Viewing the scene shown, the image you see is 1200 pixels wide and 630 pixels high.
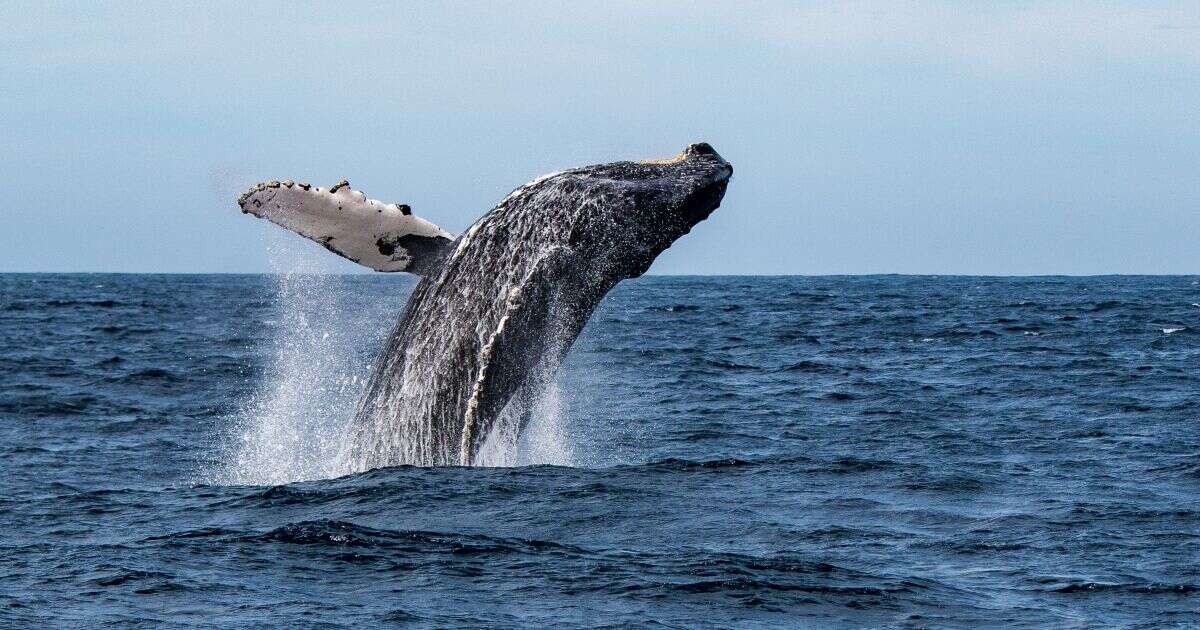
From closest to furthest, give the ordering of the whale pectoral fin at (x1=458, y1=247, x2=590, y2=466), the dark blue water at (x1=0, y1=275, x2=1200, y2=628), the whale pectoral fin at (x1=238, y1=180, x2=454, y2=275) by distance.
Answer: the dark blue water at (x1=0, y1=275, x2=1200, y2=628) → the whale pectoral fin at (x1=458, y1=247, x2=590, y2=466) → the whale pectoral fin at (x1=238, y1=180, x2=454, y2=275)

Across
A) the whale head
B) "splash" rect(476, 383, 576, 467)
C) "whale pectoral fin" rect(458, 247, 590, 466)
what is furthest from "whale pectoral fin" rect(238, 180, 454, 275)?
"splash" rect(476, 383, 576, 467)

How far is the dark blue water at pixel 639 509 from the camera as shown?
6.78 metres

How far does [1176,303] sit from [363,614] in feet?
173

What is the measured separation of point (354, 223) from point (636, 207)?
1.67 m

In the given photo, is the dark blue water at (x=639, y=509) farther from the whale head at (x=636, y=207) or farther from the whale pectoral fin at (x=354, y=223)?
the whale head at (x=636, y=207)

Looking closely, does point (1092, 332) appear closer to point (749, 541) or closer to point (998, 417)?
point (998, 417)

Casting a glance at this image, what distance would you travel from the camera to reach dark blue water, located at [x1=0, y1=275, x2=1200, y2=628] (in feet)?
22.2

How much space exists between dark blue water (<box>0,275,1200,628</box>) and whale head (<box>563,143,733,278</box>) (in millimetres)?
1526

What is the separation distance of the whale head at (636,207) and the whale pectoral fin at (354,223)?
91cm

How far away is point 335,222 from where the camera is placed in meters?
8.68

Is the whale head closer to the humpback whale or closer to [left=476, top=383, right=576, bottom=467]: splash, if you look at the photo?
the humpback whale

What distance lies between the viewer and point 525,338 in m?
8.41

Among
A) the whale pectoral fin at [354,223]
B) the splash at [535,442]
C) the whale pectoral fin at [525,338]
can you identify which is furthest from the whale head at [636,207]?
the splash at [535,442]

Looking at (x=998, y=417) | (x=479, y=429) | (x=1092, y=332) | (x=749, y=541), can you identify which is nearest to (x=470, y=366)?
(x=479, y=429)
